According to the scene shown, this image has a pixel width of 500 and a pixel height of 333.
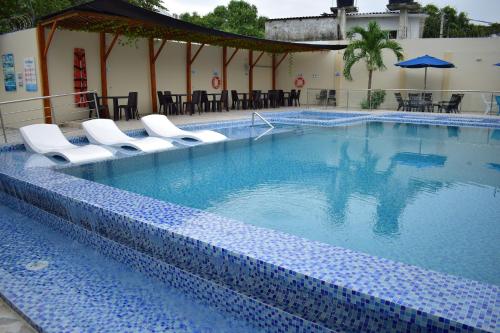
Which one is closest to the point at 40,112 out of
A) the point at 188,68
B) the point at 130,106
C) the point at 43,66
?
the point at 43,66

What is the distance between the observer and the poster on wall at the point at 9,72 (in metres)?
11.0

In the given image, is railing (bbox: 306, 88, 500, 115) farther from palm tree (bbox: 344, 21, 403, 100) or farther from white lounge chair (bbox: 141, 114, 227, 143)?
white lounge chair (bbox: 141, 114, 227, 143)

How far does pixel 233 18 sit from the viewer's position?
1490 inches

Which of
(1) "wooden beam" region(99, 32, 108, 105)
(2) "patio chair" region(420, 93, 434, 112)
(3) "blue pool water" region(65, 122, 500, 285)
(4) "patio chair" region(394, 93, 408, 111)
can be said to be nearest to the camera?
(3) "blue pool water" region(65, 122, 500, 285)

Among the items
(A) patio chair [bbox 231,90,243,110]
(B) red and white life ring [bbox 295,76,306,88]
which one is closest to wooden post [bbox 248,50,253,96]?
(A) patio chair [bbox 231,90,243,110]

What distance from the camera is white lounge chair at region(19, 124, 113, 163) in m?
6.17

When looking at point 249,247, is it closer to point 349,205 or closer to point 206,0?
point 349,205

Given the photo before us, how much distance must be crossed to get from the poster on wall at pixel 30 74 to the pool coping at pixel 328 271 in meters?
8.17

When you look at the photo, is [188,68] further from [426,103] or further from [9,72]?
[426,103]

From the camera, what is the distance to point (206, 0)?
124ft

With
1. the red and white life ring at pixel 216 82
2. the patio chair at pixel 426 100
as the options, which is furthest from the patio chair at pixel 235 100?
the patio chair at pixel 426 100

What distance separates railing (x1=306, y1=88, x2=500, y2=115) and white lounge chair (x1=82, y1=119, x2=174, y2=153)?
400 inches

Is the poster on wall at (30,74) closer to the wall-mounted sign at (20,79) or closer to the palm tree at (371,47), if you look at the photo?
the wall-mounted sign at (20,79)

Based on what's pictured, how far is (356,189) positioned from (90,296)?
3849 millimetres
